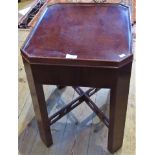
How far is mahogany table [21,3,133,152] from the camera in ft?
3.10

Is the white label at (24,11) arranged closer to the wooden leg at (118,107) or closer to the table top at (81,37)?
the table top at (81,37)

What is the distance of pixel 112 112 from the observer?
1.08 metres

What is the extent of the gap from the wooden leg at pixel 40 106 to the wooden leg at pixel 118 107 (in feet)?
0.87

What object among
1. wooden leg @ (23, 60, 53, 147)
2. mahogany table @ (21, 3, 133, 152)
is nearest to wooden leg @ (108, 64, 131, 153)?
mahogany table @ (21, 3, 133, 152)

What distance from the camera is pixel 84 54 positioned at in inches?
37.6

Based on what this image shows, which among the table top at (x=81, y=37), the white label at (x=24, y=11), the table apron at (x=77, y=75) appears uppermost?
the table top at (x=81, y=37)

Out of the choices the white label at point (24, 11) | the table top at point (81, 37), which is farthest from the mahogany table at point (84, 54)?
the white label at point (24, 11)

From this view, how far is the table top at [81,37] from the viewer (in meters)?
0.94

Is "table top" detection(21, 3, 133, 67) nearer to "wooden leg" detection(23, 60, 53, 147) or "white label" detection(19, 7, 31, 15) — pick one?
"wooden leg" detection(23, 60, 53, 147)

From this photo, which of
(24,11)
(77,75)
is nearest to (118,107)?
(77,75)

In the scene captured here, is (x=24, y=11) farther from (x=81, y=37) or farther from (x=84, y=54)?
(x=84, y=54)
